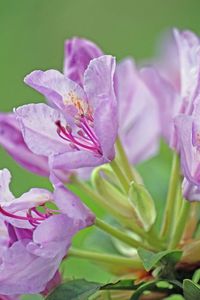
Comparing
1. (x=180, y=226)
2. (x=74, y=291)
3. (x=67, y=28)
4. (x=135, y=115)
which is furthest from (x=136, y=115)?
(x=67, y=28)

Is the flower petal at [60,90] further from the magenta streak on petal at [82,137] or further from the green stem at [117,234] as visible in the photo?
the green stem at [117,234]

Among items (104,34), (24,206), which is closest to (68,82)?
(24,206)

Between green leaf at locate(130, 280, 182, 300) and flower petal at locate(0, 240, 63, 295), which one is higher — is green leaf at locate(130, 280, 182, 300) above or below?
below

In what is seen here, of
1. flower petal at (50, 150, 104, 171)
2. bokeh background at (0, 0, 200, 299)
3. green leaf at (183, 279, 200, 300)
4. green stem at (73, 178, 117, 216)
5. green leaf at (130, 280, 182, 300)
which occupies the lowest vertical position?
bokeh background at (0, 0, 200, 299)

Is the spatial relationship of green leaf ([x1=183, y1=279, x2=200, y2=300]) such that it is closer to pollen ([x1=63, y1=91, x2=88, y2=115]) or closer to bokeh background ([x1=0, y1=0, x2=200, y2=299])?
pollen ([x1=63, y1=91, x2=88, y2=115])

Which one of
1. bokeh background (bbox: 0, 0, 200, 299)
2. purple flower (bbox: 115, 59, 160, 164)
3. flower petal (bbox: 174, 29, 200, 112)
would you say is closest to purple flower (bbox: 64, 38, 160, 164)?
purple flower (bbox: 115, 59, 160, 164)
